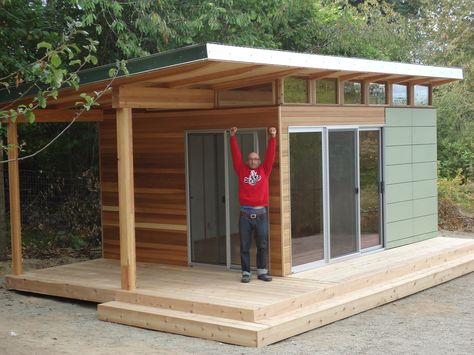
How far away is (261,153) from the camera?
8664 mm

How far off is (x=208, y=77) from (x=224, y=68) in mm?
507

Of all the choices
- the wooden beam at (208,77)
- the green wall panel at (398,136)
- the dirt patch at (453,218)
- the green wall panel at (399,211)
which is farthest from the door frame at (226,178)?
the dirt patch at (453,218)

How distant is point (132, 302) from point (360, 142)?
12.8ft

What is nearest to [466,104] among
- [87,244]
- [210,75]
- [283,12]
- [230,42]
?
[283,12]

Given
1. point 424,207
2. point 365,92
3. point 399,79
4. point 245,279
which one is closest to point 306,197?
point 245,279

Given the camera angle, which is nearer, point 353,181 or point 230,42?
point 353,181

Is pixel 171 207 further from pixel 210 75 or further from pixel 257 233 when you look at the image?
pixel 210 75

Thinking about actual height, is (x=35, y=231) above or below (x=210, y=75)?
below

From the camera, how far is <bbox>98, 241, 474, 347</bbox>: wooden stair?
6.82 metres

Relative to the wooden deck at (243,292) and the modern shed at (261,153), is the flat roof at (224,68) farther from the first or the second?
the wooden deck at (243,292)

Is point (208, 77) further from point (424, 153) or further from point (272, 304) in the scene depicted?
point (424, 153)

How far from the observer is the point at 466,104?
17.0 metres

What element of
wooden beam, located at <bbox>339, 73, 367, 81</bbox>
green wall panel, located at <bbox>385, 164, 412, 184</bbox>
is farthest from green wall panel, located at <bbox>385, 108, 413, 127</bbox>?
wooden beam, located at <bbox>339, 73, 367, 81</bbox>

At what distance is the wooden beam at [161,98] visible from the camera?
306 inches
